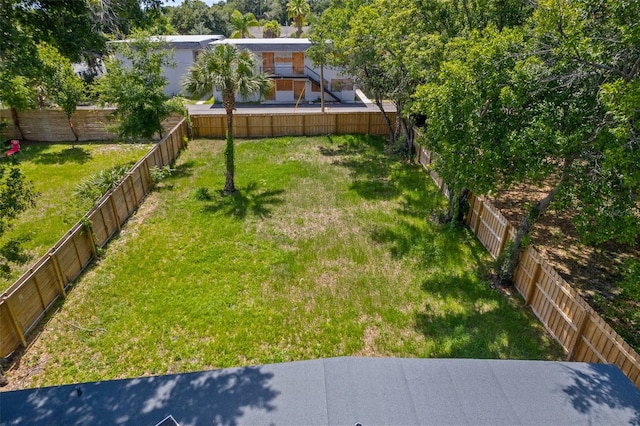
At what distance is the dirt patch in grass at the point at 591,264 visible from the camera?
9.77 meters

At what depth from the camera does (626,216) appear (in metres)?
7.55

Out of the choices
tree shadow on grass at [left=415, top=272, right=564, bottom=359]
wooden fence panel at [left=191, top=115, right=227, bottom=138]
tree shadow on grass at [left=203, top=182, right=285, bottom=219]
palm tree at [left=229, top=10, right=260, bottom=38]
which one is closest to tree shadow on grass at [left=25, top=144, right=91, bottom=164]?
wooden fence panel at [left=191, top=115, right=227, bottom=138]

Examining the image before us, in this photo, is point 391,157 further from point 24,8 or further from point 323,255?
point 24,8

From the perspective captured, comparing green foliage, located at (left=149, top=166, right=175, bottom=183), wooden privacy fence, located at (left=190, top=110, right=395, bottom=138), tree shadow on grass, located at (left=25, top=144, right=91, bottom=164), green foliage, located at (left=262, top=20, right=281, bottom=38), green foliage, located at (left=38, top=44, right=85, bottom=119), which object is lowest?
tree shadow on grass, located at (left=25, top=144, right=91, bottom=164)

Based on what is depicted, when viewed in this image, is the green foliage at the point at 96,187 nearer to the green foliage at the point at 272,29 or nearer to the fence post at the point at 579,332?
the fence post at the point at 579,332

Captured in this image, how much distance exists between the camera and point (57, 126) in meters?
23.2

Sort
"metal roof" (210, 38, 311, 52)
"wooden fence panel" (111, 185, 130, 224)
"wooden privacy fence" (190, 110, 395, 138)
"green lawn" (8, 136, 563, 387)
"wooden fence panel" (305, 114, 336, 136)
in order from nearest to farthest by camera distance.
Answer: "green lawn" (8, 136, 563, 387) < "wooden fence panel" (111, 185, 130, 224) < "wooden privacy fence" (190, 110, 395, 138) < "wooden fence panel" (305, 114, 336, 136) < "metal roof" (210, 38, 311, 52)

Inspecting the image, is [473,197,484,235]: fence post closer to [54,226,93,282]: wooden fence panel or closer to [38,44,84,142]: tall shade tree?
[54,226,93,282]: wooden fence panel

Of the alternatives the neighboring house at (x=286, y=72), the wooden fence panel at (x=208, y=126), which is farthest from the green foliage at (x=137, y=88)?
the neighboring house at (x=286, y=72)

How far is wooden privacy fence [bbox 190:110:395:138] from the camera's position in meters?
24.0

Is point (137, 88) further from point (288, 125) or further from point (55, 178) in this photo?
point (288, 125)

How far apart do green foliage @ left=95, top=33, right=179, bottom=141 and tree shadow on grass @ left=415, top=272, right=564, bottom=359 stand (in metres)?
13.7

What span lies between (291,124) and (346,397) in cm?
2099

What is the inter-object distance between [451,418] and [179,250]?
9.72 metres
